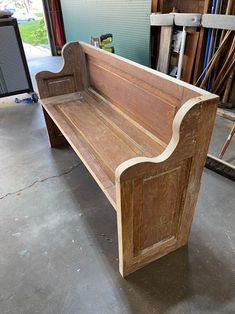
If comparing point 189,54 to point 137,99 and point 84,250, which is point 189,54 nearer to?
point 137,99

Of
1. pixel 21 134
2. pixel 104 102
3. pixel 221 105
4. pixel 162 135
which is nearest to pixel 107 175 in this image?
pixel 162 135

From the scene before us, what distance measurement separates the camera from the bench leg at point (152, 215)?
3.65ft

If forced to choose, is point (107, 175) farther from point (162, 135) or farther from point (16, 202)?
point (16, 202)

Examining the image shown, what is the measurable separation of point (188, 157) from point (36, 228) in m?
1.22

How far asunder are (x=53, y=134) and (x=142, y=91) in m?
1.34

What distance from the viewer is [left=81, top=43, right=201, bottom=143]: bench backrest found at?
1286 millimetres

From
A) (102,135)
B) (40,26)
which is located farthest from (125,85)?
(40,26)

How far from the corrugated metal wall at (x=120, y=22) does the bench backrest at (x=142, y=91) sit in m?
1.64

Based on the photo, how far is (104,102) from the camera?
216 centimetres

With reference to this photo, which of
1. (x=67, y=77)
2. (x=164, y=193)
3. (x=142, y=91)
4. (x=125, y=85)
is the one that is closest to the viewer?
(x=164, y=193)

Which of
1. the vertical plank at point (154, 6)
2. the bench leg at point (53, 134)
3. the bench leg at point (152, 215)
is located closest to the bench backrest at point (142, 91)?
the bench leg at point (152, 215)

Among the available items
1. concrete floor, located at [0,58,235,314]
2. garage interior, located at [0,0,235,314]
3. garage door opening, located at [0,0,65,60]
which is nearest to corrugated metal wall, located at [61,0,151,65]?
garage door opening, located at [0,0,65,60]

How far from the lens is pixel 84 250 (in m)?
1.61

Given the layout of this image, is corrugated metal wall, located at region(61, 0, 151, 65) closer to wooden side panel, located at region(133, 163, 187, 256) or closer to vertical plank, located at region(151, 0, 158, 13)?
vertical plank, located at region(151, 0, 158, 13)
